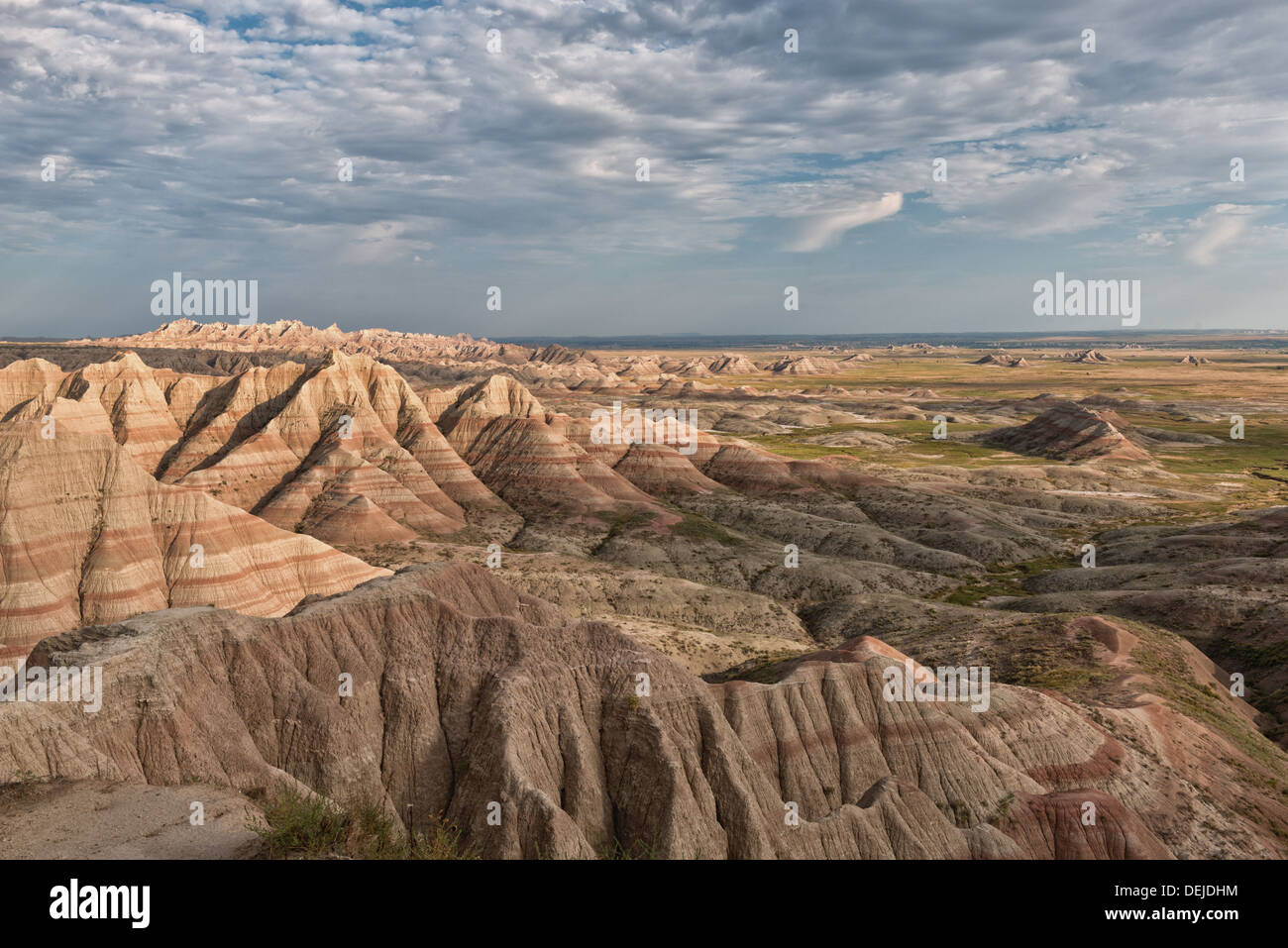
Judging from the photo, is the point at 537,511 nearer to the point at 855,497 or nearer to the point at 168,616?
the point at 855,497

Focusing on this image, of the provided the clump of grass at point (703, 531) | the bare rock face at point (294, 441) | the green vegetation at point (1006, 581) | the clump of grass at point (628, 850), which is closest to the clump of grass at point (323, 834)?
the clump of grass at point (628, 850)

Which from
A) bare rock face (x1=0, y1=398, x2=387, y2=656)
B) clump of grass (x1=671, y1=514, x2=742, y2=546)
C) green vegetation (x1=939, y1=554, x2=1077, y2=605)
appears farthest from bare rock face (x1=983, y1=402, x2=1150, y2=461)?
bare rock face (x1=0, y1=398, x2=387, y2=656)

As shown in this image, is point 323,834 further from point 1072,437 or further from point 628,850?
point 1072,437

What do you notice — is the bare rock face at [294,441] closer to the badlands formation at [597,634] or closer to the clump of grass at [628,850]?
the badlands formation at [597,634]

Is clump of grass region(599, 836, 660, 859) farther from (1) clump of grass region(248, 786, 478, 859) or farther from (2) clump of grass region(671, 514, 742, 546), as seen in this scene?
(2) clump of grass region(671, 514, 742, 546)
